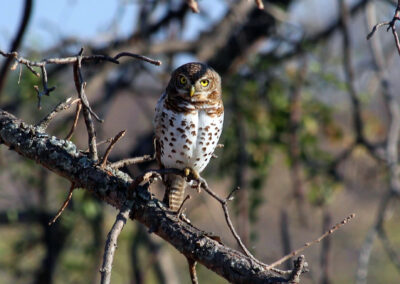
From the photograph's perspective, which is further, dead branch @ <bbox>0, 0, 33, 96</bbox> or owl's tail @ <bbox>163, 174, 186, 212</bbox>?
dead branch @ <bbox>0, 0, 33, 96</bbox>

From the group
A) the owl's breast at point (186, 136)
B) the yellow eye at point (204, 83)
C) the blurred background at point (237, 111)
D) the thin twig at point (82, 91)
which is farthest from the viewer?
the blurred background at point (237, 111)

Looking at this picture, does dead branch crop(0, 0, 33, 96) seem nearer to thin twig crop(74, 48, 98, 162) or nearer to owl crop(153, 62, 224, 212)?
owl crop(153, 62, 224, 212)

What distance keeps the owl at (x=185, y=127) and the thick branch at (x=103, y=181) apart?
A: 2.31 feet

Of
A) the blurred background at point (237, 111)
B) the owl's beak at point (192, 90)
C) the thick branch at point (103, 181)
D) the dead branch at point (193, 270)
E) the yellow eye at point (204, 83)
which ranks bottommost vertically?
the dead branch at point (193, 270)

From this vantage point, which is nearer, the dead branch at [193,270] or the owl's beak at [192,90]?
the dead branch at [193,270]

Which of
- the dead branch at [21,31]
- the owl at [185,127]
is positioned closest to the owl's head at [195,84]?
the owl at [185,127]

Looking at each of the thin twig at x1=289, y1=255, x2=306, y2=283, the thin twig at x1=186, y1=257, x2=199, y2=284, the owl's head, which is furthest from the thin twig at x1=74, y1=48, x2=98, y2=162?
the owl's head

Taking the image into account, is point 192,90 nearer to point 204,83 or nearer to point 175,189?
point 204,83

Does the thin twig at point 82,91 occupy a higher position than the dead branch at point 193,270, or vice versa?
the thin twig at point 82,91

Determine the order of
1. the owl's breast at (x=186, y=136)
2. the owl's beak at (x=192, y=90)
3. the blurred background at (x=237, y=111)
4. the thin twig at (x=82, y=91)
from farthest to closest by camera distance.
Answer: the blurred background at (x=237, y=111)
the owl's beak at (x=192, y=90)
the owl's breast at (x=186, y=136)
the thin twig at (x=82, y=91)

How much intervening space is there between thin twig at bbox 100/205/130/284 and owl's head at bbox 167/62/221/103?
1.25 metres

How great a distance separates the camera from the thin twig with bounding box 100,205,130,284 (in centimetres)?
204

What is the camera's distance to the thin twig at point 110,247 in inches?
80.1

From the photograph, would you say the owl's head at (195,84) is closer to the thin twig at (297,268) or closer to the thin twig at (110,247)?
the thin twig at (110,247)
